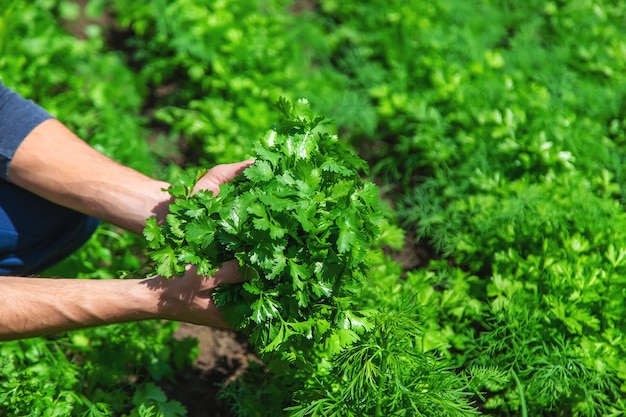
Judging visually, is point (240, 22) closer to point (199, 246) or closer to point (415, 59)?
point (415, 59)

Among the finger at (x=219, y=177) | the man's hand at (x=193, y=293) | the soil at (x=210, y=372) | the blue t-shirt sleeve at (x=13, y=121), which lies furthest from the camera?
the soil at (x=210, y=372)

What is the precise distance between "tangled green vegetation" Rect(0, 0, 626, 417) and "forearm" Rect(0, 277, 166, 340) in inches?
9.6

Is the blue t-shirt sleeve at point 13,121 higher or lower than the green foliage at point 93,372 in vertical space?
higher

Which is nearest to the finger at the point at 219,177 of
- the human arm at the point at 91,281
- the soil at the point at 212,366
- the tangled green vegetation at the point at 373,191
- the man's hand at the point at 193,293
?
the human arm at the point at 91,281

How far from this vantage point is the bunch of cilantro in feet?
6.99

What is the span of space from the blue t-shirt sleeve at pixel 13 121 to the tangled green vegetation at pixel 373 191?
809mm

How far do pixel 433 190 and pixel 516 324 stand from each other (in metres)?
1.09

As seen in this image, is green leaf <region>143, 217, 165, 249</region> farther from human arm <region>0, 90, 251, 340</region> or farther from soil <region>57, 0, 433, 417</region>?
soil <region>57, 0, 433, 417</region>

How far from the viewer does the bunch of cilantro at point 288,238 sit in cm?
213

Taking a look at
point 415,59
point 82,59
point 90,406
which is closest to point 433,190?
point 415,59

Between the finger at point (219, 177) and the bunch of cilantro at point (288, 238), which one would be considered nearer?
the bunch of cilantro at point (288, 238)

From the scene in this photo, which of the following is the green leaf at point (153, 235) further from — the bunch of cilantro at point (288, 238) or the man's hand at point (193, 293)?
the man's hand at point (193, 293)

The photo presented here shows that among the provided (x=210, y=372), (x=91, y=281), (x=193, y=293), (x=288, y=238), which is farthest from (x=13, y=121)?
(x=210, y=372)

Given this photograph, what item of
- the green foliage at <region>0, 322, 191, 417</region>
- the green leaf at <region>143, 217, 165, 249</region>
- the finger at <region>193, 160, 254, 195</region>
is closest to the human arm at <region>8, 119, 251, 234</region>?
the finger at <region>193, 160, 254, 195</region>
